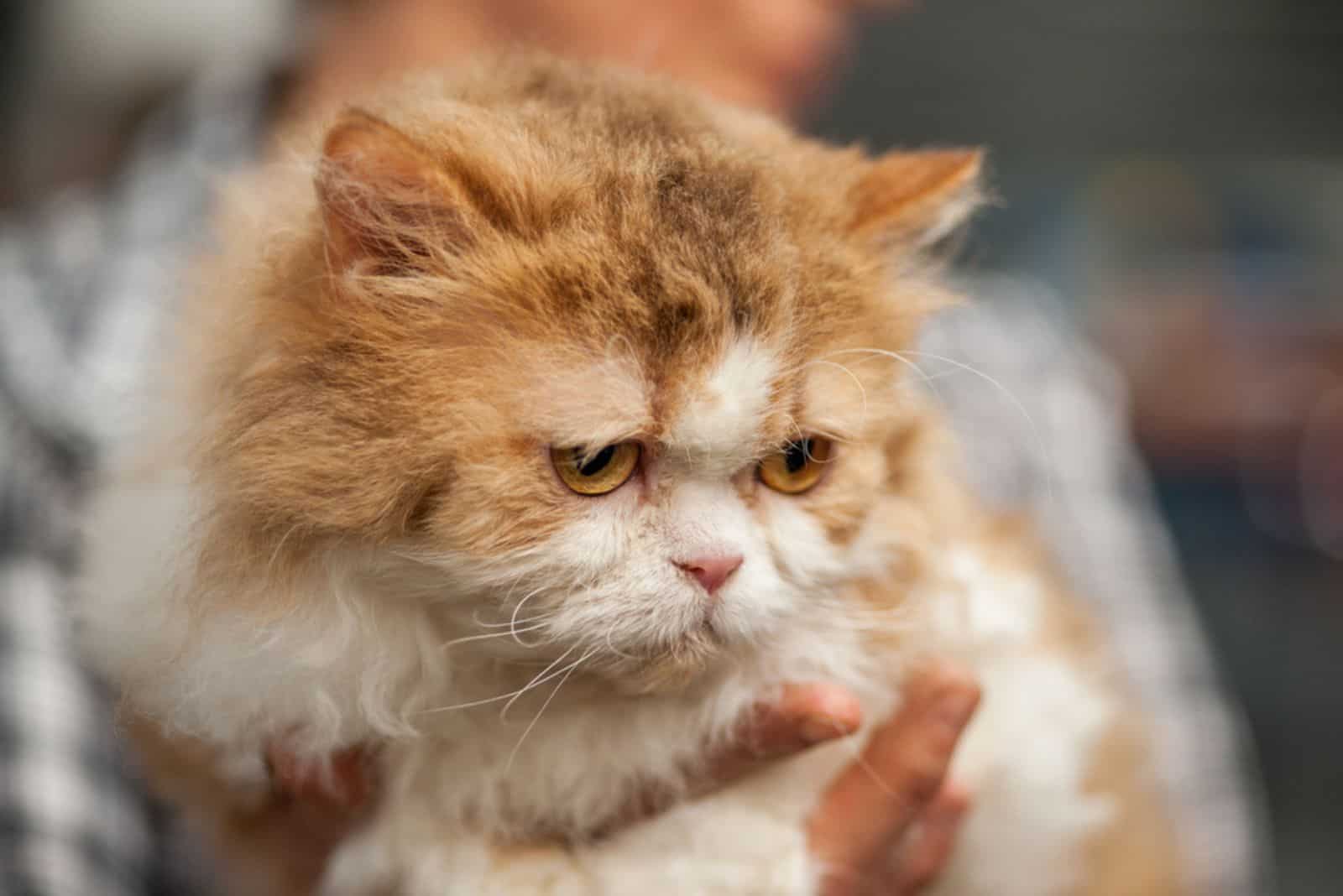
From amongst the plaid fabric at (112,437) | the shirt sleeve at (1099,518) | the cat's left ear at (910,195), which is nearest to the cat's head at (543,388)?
the cat's left ear at (910,195)

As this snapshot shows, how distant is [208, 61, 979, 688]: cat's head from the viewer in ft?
2.20

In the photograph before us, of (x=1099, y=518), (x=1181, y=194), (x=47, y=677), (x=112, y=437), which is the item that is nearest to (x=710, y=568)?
(x=112, y=437)

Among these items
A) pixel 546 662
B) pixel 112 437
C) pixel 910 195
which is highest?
pixel 910 195

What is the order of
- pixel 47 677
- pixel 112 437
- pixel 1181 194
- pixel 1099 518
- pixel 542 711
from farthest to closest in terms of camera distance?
pixel 1181 194
pixel 1099 518
pixel 47 677
pixel 112 437
pixel 542 711

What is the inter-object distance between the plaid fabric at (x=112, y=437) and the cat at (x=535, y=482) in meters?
0.17

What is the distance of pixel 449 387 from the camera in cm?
68

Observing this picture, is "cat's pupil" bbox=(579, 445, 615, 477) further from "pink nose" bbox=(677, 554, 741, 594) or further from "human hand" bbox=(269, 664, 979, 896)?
"human hand" bbox=(269, 664, 979, 896)

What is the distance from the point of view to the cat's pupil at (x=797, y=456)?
2.49 ft

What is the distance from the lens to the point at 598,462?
692 millimetres

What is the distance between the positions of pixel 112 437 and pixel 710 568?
746 mm

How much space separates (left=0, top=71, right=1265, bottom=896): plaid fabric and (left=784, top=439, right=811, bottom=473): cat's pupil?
18 centimetres

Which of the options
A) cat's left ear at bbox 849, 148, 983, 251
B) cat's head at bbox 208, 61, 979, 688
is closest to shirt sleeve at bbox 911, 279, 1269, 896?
cat's left ear at bbox 849, 148, 983, 251

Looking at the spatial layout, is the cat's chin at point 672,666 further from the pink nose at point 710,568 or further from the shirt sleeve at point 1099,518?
the shirt sleeve at point 1099,518

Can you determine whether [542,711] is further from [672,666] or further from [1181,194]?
[1181,194]
